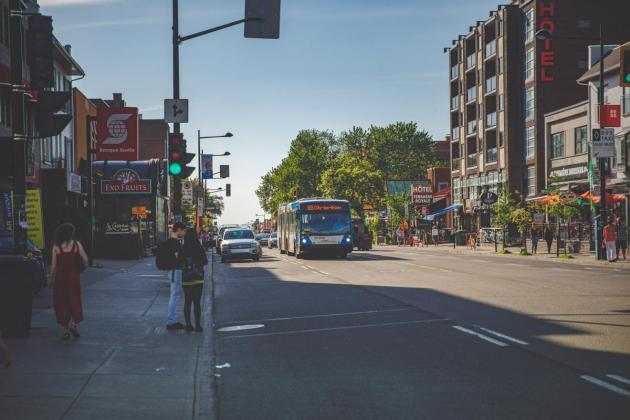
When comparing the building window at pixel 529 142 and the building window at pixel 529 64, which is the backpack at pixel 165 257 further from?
the building window at pixel 529 64

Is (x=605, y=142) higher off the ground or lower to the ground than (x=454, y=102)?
lower

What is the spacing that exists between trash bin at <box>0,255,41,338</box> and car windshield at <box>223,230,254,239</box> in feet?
104

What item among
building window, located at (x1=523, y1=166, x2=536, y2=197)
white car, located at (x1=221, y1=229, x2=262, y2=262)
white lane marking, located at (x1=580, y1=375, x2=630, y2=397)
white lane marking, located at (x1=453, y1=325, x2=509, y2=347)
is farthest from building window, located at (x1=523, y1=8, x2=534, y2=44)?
white lane marking, located at (x1=580, y1=375, x2=630, y2=397)

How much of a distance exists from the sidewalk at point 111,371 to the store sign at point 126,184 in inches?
1230

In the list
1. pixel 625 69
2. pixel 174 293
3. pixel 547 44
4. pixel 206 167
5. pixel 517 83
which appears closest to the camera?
pixel 174 293

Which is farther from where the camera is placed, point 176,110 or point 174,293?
point 176,110

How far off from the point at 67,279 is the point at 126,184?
1406 inches

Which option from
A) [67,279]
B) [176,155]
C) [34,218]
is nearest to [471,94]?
[34,218]

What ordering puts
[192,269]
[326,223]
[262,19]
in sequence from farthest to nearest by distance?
1. [326,223]
2. [262,19]
3. [192,269]

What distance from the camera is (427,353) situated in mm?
10492

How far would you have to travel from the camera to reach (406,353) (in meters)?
10.6

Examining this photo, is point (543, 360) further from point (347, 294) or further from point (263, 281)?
point (263, 281)

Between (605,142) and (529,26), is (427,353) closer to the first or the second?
(605,142)

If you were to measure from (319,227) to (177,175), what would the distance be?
2328 centimetres
